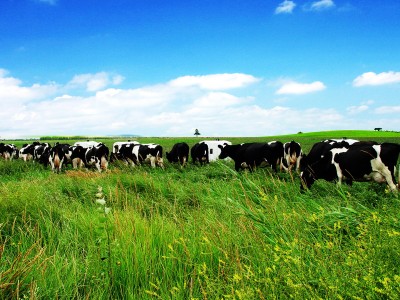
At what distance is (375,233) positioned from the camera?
2.72m

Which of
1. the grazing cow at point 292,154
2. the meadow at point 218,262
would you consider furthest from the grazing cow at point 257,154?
the meadow at point 218,262

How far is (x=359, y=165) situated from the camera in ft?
34.9

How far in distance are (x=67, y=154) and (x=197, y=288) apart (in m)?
20.0

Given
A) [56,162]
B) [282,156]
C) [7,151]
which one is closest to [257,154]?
[282,156]

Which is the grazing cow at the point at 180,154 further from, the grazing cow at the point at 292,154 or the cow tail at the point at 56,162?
the cow tail at the point at 56,162

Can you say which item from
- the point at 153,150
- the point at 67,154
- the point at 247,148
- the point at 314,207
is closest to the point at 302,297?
the point at 314,207

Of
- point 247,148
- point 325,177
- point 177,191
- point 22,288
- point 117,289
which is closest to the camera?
point 22,288

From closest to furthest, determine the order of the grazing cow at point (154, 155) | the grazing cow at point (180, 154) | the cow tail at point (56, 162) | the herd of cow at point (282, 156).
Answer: the herd of cow at point (282, 156)
the cow tail at point (56, 162)
the grazing cow at point (154, 155)
the grazing cow at point (180, 154)

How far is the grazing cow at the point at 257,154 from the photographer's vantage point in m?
16.2

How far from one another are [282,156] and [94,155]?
11137 millimetres

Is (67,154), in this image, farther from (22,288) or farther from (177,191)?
(22,288)

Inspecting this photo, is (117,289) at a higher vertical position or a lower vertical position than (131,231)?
Result: lower

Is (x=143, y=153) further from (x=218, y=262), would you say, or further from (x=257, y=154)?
(x=218, y=262)

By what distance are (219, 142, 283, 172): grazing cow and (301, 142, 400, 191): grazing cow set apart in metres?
4.13
